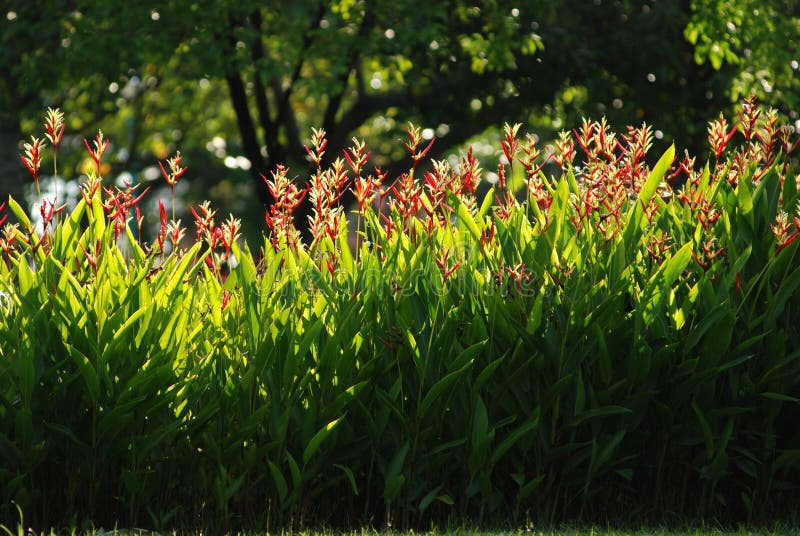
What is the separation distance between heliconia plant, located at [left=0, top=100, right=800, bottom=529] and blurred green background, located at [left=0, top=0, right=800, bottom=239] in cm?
909

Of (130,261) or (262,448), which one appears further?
(130,261)

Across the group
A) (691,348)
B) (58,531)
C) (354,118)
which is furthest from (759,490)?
(354,118)

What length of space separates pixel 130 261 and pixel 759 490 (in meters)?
3.58

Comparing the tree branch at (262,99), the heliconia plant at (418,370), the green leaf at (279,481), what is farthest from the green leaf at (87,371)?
the tree branch at (262,99)

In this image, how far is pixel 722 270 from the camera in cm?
527

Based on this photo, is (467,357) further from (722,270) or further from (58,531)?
(58,531)

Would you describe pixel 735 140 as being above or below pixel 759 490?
below

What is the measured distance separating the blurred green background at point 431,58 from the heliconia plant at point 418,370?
9089mm

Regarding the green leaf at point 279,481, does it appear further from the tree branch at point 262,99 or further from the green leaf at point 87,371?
the tree branch at point 262,99

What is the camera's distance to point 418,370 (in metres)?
5.01

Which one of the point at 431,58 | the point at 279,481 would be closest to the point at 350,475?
the point at 279,481

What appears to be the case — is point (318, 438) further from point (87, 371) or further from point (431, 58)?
point (431, 58)

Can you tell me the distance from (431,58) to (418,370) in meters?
11.9

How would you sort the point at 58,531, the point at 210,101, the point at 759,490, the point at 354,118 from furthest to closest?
1. the point at 210,101
2. the point at 354,118
3. the point at 759,490
4. the point at 58,531
